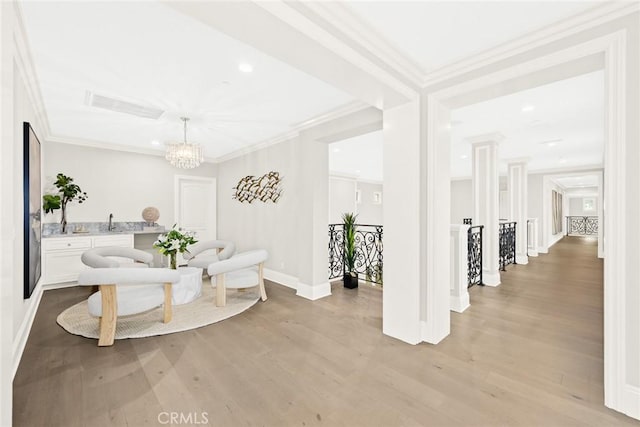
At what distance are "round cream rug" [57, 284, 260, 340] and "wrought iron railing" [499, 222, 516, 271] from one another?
5.10 m

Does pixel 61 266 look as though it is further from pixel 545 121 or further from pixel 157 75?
pixel 545 121

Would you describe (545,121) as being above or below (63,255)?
above

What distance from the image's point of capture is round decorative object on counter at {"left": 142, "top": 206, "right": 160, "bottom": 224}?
559cm

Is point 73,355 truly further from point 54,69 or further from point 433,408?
point 433,408

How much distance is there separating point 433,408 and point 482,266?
357 cm

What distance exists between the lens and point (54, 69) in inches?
101

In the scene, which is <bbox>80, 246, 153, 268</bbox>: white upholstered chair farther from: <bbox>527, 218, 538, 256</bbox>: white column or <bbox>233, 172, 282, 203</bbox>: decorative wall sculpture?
<bbox>527, 218, 538, 256</bbox>: white column

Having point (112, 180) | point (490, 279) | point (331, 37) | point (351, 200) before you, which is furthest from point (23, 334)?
point (351, 200)

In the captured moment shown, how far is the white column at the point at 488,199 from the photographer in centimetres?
466

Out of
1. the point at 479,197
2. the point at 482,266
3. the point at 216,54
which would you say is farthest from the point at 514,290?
the point at 216,54

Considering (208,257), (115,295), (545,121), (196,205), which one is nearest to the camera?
(115,295)

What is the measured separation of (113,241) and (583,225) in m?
20.4

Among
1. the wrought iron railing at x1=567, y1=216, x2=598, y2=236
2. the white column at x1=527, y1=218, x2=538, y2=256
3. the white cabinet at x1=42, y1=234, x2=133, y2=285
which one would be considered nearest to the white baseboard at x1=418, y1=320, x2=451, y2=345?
the white cabinet at x1=42, y1=234, x2=133, y2=285
